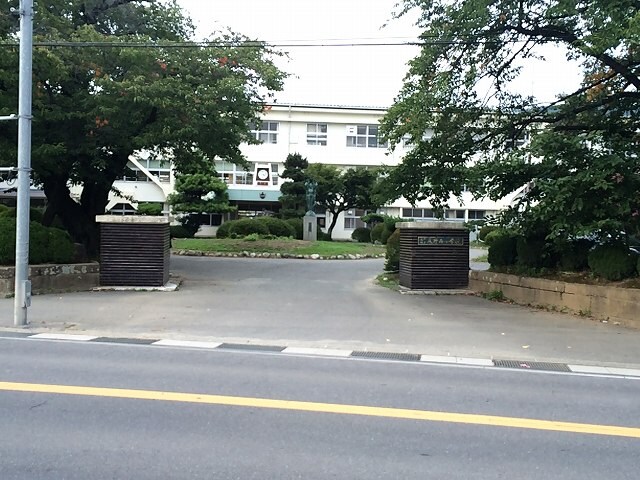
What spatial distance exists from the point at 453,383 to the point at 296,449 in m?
2.81

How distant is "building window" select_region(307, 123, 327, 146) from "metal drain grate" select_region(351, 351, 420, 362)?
39676mm

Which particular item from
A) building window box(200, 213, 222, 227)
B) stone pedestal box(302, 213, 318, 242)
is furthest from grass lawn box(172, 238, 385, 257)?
building window box(200, 213, 222, 227)

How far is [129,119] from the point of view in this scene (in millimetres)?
15945

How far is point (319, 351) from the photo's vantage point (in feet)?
28.2

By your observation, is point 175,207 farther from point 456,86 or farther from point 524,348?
point 524,348

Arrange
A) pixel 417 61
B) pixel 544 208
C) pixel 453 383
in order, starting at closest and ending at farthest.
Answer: pixel 453 383 < pixel 544 208 < pixel 417 61

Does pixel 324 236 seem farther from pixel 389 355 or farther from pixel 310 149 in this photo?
pixel 389 355

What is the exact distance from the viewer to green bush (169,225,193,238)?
→ 39.2 meters

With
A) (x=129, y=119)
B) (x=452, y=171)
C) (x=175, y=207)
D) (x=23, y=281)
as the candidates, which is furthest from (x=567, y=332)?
(x=175, y=207)

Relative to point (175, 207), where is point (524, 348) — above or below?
below

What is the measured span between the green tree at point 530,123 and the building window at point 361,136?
31.5 m

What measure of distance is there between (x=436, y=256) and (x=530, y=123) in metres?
4.22

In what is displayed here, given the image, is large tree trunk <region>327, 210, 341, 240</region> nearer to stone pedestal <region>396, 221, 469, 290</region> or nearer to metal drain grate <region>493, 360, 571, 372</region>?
stone pedestal <region>396, 221, 469, 290</region>

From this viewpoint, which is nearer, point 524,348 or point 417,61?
point 524,348
